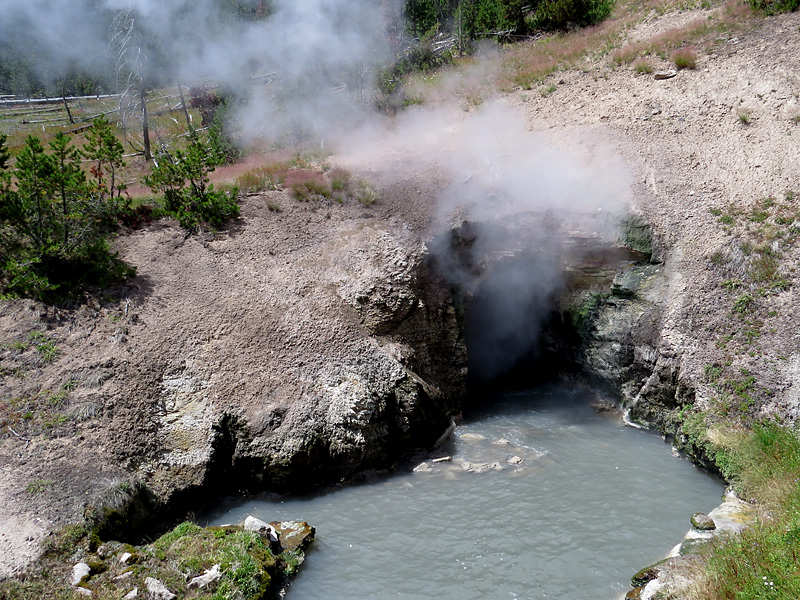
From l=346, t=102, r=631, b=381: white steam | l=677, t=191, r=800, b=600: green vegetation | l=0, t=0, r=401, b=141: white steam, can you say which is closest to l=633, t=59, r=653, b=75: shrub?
l=346, t=102, r=631, b=381: white steam

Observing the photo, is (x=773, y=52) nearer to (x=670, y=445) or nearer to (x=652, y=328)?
(x=652, y=328)

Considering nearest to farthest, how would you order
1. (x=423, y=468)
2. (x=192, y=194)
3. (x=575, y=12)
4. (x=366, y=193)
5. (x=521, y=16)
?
(x=423, y=468), (x=192, y=194), (x=366, y=193), (x=575, y=12), (x=521, y=16)

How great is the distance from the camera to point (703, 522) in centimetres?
802

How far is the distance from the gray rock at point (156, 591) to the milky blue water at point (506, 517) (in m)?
1.72

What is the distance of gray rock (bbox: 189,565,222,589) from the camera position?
6.68m

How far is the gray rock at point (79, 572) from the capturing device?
668cm

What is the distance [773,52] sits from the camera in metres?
15.9

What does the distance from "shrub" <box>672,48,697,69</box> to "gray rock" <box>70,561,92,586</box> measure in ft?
66.0

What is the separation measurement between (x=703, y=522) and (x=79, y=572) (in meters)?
9.01

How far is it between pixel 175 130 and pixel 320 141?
2443 cm

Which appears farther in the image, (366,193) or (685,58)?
(685,58)

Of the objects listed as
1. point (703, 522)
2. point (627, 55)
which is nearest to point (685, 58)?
point (627, 55)

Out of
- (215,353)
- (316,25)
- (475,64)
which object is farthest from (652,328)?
(316,25)

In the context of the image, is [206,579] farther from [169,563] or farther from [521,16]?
[521,16]
